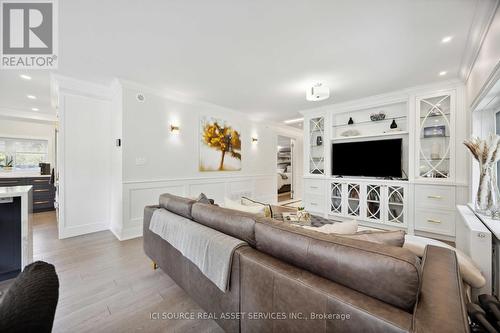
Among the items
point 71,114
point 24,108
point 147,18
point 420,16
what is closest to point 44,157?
point 24,108

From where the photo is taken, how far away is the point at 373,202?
383 cm

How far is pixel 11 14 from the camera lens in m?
1.84

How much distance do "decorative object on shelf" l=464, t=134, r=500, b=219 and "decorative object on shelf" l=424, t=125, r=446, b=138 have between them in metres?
1.68

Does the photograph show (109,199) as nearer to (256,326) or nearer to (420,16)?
(256,326)

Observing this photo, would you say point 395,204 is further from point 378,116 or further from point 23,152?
point 23,152

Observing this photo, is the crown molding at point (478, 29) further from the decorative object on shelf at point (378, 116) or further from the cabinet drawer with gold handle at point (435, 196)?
the cabinet drawer with gold handle at point (435, 196)

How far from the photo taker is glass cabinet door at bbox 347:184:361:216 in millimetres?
4031

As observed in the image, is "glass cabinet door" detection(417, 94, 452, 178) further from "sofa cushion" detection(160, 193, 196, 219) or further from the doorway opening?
the doorway opening

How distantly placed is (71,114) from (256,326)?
3.97 metres

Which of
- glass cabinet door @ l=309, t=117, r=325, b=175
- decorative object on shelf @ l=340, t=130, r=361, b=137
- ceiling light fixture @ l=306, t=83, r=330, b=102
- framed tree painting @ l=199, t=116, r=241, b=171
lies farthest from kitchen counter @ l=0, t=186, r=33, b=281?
decorative object on shelf @ l=340, t=130, r=361, b=137

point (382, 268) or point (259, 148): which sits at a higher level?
point (259, 148)

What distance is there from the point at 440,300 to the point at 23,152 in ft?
26.6

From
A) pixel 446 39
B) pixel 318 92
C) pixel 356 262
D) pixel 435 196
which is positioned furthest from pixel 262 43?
pixel 435 196

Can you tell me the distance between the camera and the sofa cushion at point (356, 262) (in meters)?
0.77
